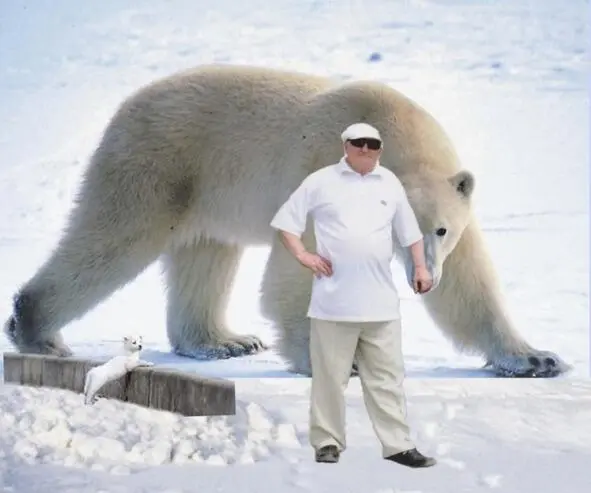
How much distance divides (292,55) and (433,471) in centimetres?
188

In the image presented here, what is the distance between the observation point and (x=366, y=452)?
301cm

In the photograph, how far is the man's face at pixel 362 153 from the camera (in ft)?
9.42

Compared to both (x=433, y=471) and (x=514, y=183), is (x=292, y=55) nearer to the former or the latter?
(x=514, y=183)

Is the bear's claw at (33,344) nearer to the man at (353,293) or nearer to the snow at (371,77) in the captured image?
the snow at (371,77)

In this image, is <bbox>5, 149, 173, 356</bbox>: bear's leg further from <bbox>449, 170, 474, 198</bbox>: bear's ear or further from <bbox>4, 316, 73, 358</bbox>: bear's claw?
<bbox>449, 170, 474, 198</bbox>: bear's ear

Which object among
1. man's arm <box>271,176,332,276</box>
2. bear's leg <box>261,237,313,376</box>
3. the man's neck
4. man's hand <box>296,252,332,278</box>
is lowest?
bear's leg <box>261,237,313,376</box>

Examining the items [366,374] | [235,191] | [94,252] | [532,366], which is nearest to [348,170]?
[366,374]

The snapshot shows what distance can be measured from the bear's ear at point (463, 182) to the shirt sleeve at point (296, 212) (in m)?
0.88

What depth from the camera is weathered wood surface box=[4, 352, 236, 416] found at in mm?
3227

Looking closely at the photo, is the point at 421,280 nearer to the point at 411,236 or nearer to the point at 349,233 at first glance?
the point at 411,236

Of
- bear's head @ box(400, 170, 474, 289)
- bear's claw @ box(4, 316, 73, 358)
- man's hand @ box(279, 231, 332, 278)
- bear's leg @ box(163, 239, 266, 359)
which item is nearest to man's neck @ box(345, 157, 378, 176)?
man's hand @ box(279, 231, 332, 278)

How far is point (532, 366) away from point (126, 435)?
1.50 m

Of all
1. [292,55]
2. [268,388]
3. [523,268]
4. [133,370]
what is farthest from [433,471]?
[292,55]

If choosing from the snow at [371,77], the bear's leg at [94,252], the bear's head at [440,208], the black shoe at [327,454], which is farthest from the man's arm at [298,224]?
the bear's leg at [94,252]
